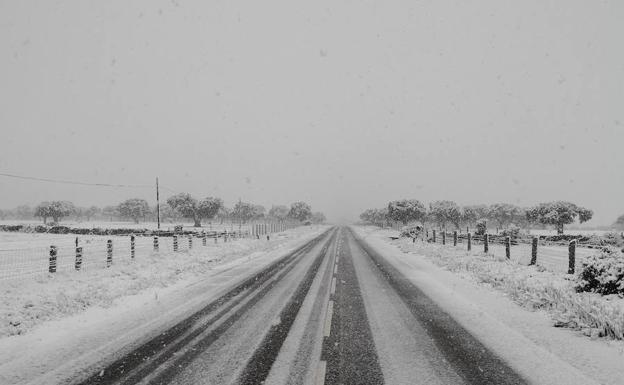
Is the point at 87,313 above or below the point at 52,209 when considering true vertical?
below

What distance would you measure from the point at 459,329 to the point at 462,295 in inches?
156

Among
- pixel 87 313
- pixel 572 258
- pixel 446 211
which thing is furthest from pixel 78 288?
pixel 446 211

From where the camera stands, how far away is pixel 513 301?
1015cm

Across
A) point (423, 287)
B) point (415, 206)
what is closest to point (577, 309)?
point (423, 287)

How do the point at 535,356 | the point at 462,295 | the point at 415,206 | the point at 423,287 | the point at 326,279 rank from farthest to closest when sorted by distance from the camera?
the point at 415,206 < the point at 326,279 < the point at 423,287 < the point at 462,295 < the point at 535,356

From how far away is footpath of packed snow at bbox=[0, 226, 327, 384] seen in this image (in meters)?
5.91

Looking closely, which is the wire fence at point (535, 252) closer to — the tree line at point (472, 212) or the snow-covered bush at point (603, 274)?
the snow-covered bush at point (603, 274)

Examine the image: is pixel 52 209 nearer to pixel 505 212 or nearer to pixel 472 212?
pixel 472 212

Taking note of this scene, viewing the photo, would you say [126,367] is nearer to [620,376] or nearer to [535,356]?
[535,356]

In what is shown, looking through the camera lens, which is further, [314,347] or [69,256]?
[69,256]

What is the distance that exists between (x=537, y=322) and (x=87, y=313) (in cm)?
1006

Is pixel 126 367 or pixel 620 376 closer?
pixel 620 376

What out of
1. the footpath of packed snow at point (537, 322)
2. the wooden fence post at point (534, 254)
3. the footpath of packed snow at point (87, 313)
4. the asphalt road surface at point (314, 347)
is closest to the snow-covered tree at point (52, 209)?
the footpath of packed snow at point (87, 313)

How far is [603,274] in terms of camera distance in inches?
387
